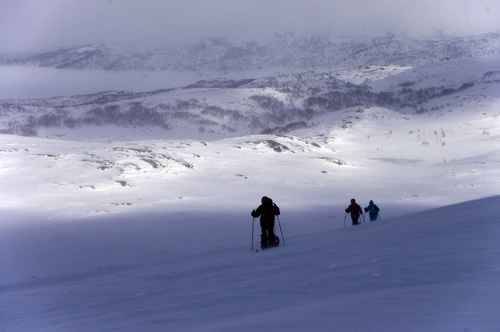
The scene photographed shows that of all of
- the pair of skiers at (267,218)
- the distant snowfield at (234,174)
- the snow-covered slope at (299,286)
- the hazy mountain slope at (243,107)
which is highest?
the hazy mountain slope at (243,107)

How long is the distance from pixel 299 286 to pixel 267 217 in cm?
579

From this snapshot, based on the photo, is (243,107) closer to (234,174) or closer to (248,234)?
(234,174)

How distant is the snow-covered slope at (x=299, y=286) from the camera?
5832 mm

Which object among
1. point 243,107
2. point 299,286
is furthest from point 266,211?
point 243,107

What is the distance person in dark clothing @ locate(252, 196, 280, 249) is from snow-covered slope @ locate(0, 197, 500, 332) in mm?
638

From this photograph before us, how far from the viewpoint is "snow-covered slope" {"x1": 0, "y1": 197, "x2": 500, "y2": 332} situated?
5832 millimetres

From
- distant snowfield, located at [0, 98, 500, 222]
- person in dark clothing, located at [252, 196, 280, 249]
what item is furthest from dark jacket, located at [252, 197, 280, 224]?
distant snowfield, located at [0, 98, 500, 222]

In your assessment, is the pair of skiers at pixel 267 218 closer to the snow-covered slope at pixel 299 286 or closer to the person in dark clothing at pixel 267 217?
the person in dark clothing at pixel 267 217

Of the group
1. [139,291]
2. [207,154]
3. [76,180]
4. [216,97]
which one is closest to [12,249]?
[139,291]

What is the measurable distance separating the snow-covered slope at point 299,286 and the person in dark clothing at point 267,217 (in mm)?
638

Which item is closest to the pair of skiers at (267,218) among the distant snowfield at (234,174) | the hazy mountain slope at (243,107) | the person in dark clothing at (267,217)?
the person in dark clothing at (267,217)

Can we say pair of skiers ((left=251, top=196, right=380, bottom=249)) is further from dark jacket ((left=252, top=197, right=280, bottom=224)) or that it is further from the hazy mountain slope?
the hazy mountain slope

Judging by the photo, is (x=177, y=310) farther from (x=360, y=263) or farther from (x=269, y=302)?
(x=360, y=263)

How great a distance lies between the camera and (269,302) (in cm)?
748
